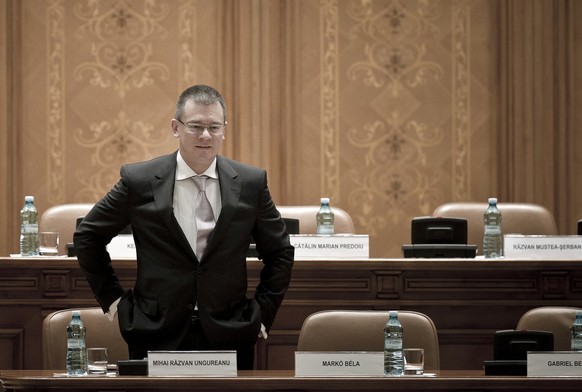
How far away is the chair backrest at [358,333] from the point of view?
3742mm

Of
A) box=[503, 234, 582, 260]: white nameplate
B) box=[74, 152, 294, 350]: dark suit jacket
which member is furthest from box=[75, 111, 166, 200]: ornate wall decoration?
box=[74, 152, 294, 350]: dark suit jacket

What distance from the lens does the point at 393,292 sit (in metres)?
4.79

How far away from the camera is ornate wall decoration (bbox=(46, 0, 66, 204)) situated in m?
6.96

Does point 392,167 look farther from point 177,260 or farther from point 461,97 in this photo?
point 177,260

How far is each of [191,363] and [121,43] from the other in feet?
14.2

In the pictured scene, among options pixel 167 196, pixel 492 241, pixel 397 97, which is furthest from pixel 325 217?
pixel 167 196

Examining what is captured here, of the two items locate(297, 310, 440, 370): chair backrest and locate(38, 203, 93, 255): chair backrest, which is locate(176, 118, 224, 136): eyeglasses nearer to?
locate(297, 310, 440, 370): chair backrest

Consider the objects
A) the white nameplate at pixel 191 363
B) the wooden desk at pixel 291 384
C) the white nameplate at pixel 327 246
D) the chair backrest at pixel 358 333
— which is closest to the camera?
the wooden desk at pixel 291 384

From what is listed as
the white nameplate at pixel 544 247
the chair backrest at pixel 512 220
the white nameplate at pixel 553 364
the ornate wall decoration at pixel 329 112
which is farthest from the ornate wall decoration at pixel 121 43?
the white nameplate at pixel 553 364

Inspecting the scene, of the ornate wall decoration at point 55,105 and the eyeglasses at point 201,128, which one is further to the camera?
the ornate wall decoration at point 55,105

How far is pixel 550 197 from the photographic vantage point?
275 inches

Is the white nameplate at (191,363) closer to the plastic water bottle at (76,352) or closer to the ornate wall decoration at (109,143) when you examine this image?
the plastic water bottle at (76,352)

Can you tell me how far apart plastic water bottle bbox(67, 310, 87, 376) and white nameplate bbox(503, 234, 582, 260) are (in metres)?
2.25

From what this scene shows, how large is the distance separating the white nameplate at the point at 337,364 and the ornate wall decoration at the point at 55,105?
4221mm
